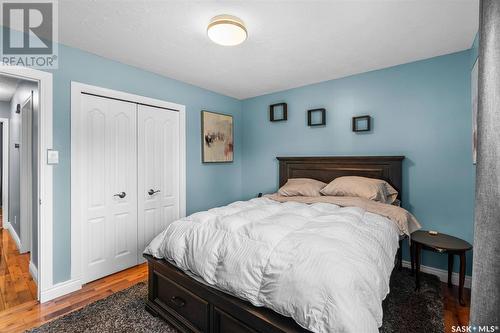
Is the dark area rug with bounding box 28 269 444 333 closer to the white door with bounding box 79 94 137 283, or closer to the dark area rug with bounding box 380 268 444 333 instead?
the dark area rug with bounding box 380 268 444 333

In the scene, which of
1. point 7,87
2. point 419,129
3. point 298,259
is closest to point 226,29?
point 298,259

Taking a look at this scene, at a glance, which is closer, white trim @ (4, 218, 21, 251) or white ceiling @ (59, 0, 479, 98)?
white ceiling @ (59, 0, 479, 98)

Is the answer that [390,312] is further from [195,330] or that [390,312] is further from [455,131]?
[455,131]

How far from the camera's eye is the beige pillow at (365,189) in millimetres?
2695

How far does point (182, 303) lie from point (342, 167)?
101 inches

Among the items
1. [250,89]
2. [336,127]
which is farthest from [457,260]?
[250,89]

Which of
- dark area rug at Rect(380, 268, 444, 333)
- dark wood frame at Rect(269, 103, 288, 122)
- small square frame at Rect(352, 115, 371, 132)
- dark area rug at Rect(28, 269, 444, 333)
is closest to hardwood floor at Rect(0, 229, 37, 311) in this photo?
dark area rug at Rect(28, 269, 444, 333)

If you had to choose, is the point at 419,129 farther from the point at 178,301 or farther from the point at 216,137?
the point at 178,301

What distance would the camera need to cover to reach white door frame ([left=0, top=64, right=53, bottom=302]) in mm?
2258

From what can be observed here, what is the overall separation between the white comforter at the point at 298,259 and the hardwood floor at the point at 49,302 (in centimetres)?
87

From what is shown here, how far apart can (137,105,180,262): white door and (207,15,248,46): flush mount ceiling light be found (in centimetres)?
154

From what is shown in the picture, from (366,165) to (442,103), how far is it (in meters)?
1.04

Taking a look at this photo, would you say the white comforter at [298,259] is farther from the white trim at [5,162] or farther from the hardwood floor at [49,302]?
the white trim at [5,162]
